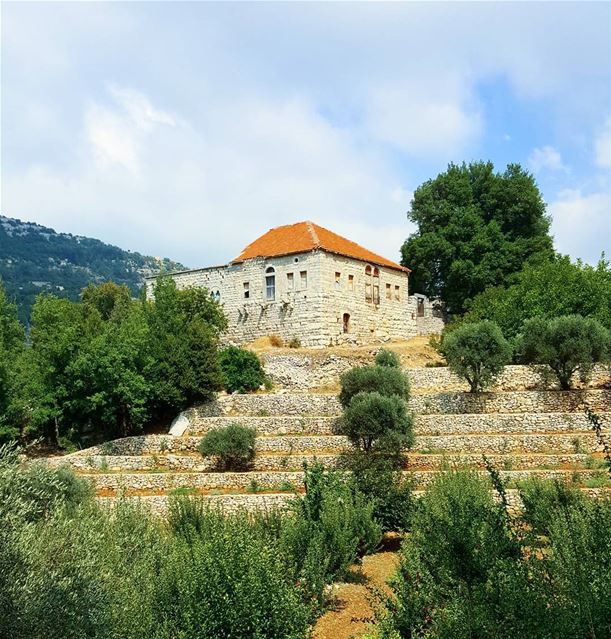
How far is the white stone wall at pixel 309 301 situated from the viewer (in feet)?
122

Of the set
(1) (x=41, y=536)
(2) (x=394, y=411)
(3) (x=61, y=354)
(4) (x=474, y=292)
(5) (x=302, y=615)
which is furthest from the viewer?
(4) (x=474, y=292)

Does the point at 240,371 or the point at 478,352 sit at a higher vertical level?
the point at 478,352

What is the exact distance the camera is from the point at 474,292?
45.7 metres

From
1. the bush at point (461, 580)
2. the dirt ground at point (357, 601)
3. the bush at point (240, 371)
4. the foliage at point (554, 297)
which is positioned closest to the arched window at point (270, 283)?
the bush at point (240, 371)

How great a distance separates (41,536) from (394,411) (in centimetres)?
1520

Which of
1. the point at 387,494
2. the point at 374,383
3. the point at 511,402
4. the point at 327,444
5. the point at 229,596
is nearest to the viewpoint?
the point at 229,596

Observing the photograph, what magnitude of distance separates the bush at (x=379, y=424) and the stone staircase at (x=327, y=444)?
2.87ft

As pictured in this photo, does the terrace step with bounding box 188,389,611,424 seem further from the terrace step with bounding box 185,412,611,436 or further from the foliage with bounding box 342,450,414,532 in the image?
the foliage with bounding box 342,450,414,532

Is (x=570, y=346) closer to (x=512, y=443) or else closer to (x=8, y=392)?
(x=512, y=443)

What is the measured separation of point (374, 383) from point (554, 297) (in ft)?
43.3

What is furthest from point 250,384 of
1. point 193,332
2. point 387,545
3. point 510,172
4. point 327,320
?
point 510,172

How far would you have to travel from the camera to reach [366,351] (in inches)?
1357

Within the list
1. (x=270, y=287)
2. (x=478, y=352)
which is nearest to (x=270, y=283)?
(x=270, y=287)

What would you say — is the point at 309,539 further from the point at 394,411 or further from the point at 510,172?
the point at 510,172
